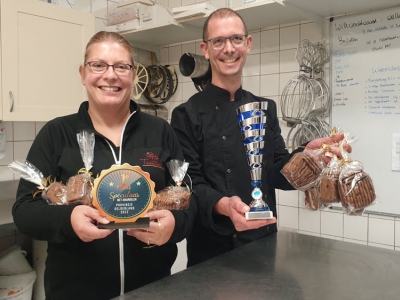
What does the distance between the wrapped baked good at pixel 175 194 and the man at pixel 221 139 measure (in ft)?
0.45

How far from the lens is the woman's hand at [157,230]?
92 cm

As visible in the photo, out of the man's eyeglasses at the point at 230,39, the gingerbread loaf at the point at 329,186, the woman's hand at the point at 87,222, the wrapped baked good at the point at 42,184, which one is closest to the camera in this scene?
the woman's hand at the point at 87,222

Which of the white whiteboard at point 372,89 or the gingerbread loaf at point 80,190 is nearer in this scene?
the gingerbread loaf at point 80,190

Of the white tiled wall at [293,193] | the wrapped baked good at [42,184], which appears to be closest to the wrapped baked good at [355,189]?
the wrapped baked good at [42,184]

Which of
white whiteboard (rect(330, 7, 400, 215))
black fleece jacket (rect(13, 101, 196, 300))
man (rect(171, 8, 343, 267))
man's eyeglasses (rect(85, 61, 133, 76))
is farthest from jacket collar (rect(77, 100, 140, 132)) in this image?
white whiteboard (rect(330, 7, 400, 215))

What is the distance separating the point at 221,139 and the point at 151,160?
1.09 ft

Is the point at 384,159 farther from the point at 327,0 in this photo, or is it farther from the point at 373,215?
the point at 327,0

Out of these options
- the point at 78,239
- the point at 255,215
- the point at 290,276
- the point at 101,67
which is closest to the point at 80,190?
the point at 78,239

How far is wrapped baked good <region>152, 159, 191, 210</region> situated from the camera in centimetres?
101

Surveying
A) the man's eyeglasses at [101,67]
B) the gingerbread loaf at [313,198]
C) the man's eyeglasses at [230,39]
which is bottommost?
the gingerbread loaf at [313,198]

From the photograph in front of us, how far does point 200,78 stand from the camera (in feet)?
7.57

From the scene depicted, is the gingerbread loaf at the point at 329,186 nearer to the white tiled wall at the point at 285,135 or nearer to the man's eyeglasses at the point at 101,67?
the man's eyeglasses at the point at 101,67

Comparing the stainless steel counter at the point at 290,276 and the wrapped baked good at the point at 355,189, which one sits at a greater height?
the wrapped baked good at the point at 355,189

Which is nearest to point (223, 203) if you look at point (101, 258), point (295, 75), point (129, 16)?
point (101, 258)
